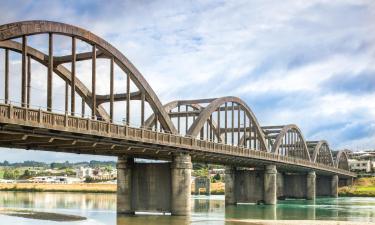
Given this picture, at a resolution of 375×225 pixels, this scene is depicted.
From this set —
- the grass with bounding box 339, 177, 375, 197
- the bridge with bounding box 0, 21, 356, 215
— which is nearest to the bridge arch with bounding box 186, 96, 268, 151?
the bridge with bounding box 0, 21, 356, 215

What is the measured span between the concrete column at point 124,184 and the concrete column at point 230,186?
3797cm

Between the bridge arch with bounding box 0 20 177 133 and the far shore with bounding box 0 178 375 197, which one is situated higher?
the bridge arch with bounding box 0 20 177 133

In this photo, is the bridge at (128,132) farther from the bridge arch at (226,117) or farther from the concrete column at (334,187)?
the concrete column at (334,187)

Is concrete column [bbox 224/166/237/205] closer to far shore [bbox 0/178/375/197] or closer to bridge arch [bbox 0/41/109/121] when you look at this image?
Result: bridge arch [bbox 0/41/109/121]

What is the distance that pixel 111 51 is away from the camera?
56.0 meters

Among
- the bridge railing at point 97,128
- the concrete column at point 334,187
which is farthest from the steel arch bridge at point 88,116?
the concrete column at point 334,187

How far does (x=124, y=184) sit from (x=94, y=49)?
21164mm

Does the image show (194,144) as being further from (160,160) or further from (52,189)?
(52,189)

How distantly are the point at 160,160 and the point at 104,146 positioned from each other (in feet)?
72.3

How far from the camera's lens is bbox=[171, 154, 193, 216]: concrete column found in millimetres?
65562

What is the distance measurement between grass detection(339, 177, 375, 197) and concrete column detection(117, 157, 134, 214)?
104298mm

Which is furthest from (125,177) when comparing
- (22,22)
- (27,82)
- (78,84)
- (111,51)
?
(22,22)

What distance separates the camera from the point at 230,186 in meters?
107

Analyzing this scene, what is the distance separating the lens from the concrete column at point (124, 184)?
225 ft
